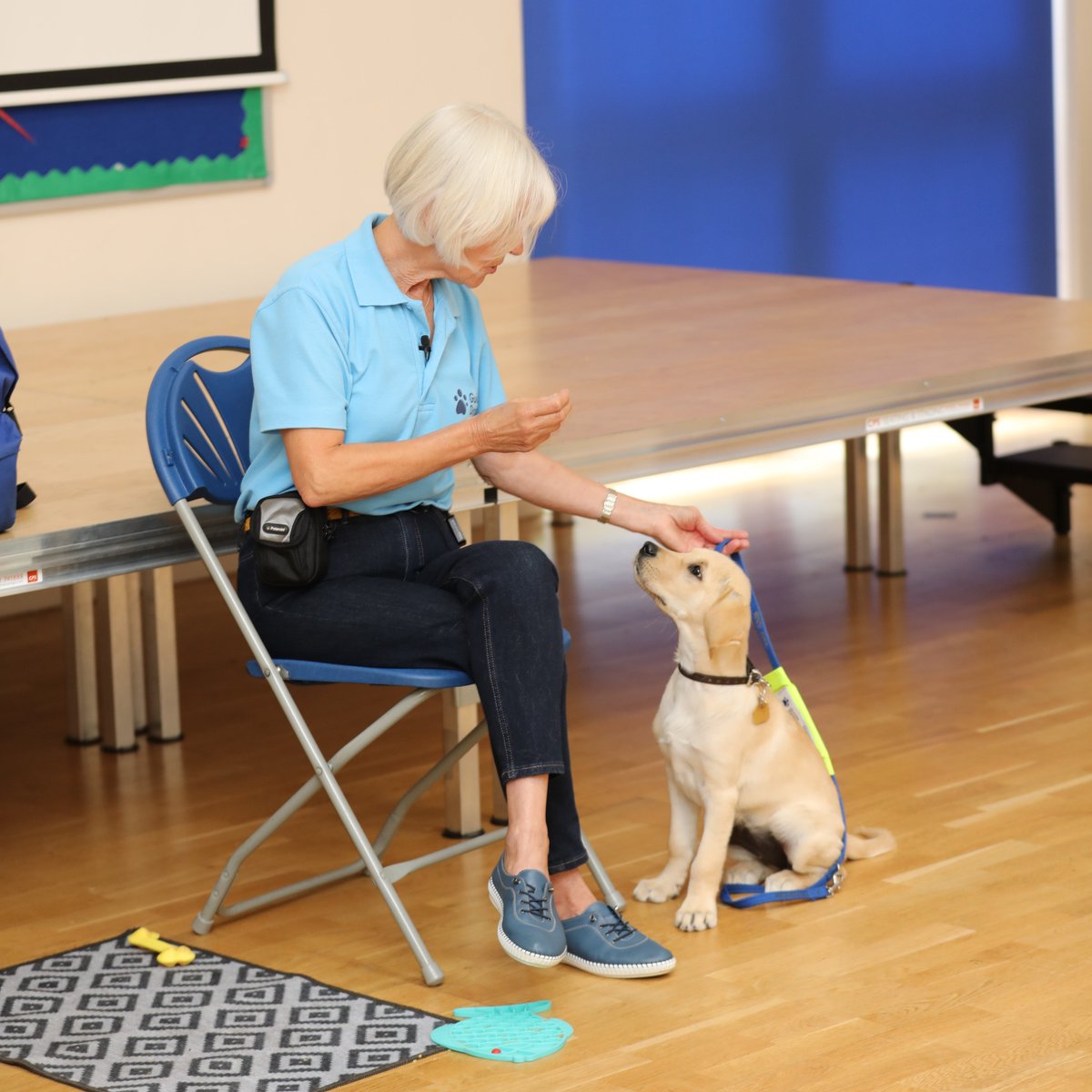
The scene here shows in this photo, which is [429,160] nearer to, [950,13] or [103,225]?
[103,225]

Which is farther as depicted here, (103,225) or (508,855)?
(103,225)

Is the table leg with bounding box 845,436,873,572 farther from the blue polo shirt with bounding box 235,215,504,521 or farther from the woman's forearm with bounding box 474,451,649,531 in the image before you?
the blue polo shirt with bounding box 235,215,504,521

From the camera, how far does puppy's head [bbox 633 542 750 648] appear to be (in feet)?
9.15

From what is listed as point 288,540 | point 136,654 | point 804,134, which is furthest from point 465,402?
point 804,134

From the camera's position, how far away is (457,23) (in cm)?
573

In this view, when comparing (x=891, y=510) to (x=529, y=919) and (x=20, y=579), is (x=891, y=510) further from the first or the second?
(x=20, y=579)

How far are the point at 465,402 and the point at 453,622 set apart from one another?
0.35m

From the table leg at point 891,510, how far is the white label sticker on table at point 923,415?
3.10ft

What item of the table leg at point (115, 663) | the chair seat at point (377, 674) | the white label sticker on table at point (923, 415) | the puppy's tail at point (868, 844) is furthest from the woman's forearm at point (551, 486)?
the table leg at point (115, 663)

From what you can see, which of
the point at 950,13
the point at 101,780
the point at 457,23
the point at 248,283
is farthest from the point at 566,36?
the point at 101,780

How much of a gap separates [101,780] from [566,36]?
129 inches

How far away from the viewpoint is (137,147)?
16.6 feet

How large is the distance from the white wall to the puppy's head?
2.62m

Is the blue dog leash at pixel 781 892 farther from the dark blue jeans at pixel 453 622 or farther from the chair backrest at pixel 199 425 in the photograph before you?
the chair backrest at pixel 199 425
